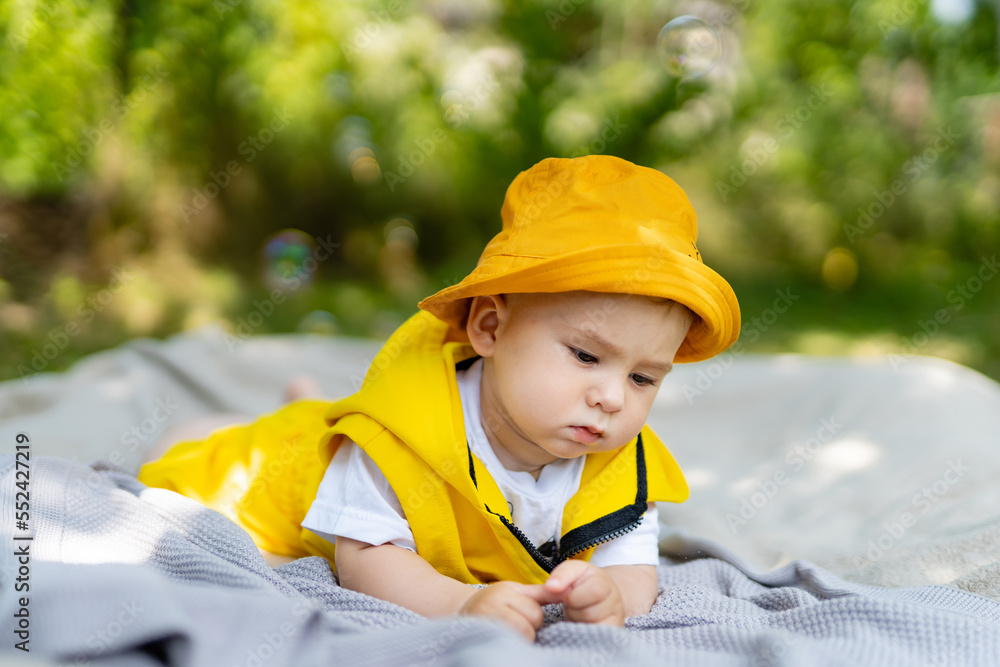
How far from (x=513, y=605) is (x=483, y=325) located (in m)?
0.43

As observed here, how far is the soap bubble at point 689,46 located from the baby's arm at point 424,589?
5.81 feet

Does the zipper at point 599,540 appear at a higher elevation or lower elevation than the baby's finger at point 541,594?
higher

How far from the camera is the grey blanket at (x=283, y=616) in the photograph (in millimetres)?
868

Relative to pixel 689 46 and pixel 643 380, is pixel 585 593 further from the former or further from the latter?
pixel 689 46

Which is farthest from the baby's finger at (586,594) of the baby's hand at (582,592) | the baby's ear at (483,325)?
the baby's ear at (483,325)

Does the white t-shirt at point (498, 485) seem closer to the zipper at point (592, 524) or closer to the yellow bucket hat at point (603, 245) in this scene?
the zipper at point (592, 524)

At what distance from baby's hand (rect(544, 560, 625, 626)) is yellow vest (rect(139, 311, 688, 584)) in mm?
186

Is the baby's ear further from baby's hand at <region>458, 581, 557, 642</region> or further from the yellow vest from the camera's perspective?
baby's hand at <region>458, 581, 557, 642</region>

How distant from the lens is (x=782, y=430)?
2.16 m

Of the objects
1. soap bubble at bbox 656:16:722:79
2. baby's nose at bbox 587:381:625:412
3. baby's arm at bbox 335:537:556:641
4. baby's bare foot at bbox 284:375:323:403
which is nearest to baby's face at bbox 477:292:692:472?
baby's nose at bbox 587:381:625:412

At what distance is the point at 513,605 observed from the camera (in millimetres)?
997

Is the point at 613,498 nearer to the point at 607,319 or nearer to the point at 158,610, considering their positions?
the point at 607,319

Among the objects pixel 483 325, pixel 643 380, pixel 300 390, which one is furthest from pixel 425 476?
pixel 300 390

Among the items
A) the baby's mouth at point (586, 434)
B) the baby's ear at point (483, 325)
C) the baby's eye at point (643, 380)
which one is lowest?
the baby's mouth at point (586, 434)
